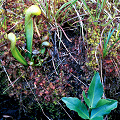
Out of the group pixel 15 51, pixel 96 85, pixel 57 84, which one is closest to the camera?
pixel 96 85

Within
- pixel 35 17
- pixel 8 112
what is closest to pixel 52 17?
pixel 35 17

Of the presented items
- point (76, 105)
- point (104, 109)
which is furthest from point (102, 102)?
point (76, 105)

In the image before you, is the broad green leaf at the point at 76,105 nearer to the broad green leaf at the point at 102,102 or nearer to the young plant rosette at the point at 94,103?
A: the young plant rosette at the point at 94,103

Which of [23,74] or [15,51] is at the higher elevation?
[15,51]

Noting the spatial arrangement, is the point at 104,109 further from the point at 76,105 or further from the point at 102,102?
the point at 76,105

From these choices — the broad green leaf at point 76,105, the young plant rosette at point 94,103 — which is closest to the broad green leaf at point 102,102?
the young plant rosette at point 94,103

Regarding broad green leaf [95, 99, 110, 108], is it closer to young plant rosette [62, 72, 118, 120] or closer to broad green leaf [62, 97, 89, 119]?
young plant rosette [62, 72, 118, 120]

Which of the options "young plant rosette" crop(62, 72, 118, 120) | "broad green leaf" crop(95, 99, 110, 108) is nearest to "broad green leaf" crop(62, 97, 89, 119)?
"young plant rosette" crop(62, 72, 118, 120)

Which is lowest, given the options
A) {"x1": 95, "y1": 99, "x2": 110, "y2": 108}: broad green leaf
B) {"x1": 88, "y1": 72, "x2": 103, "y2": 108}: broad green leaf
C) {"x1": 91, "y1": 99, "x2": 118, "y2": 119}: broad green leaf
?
{"x1": 91, "y1": 99, "x2": 118, "y2": 119}: broad green leaf

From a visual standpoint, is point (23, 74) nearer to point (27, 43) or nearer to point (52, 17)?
point (27, 43)

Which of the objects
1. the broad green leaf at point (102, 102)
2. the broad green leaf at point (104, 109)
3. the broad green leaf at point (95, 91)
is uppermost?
the broad green leaf at point (95, 91)

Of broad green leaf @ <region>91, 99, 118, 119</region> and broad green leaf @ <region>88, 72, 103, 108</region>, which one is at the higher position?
broad green leaf @ <region>88, 72, 103, 108</region>
